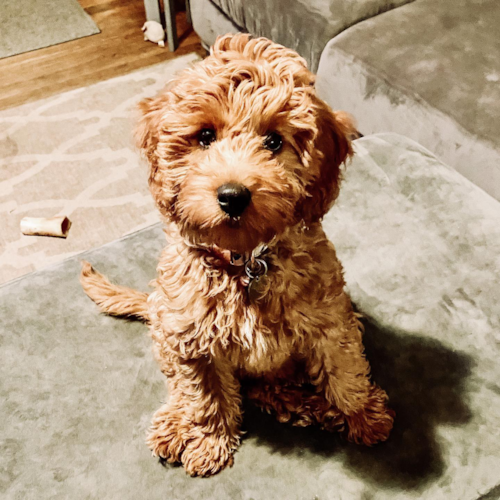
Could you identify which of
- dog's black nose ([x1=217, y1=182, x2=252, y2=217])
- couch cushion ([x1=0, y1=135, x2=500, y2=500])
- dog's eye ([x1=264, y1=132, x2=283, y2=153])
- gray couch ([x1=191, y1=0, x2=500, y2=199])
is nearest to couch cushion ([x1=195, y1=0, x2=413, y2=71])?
gray couch ([x1=191, y1=0, x2=500, y2=199])

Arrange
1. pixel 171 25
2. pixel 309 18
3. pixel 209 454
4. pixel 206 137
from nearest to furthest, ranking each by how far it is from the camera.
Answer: pixel 206 137
pixel 209 454
pixel 309 18
pixel 171 25

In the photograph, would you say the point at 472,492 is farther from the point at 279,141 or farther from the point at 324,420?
the point at 279,141

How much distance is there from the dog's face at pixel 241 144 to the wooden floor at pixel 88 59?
88.9 inches

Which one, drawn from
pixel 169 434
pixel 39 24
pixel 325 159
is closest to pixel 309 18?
pixel 325 159

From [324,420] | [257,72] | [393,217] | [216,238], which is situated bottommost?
[324,420]

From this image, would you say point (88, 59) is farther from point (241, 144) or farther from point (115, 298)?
point (241, 144)

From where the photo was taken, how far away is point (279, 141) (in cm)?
97

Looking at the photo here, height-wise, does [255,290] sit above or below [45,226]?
above

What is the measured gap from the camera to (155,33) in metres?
3.24

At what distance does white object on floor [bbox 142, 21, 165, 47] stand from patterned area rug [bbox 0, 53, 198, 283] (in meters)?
0.35

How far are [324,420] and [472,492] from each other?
341 mm

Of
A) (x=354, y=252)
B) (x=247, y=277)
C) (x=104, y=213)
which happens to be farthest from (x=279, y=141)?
(x=104, y=213)

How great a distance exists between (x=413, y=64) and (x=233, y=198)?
4.07ft

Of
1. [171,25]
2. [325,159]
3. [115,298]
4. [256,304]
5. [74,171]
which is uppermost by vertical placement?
[325,159]
